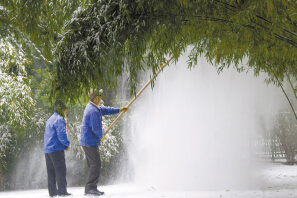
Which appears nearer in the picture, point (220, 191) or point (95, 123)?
point (95, 123)

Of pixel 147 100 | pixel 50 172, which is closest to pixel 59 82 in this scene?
pixel 50 172

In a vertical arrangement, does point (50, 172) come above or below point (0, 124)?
below

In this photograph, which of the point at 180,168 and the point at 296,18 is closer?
the point at 296,18

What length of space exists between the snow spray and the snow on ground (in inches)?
16.8

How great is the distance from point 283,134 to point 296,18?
725 cm

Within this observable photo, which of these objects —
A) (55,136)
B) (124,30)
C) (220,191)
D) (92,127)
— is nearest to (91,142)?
(92,127)

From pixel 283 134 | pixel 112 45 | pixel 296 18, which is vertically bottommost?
pixel 283 134

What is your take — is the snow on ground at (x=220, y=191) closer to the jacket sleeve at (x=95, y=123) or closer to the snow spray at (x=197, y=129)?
the snow spray at (x=197, y=129)

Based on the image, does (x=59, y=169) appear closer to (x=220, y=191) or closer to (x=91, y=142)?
(x=91, y=142)

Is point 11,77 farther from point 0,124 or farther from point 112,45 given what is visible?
point 112,45

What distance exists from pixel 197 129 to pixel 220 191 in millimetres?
2303

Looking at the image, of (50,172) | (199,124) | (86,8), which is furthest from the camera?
(199,124)

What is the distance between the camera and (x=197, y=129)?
7371mm

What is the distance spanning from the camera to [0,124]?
6801 mm
